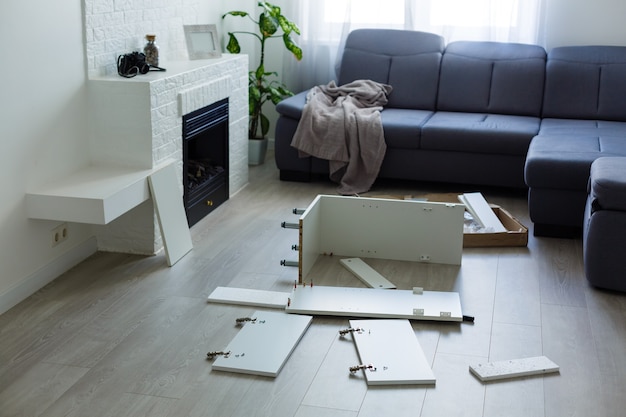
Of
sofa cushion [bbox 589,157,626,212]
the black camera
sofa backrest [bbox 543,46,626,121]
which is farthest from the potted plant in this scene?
sofa cushion [bbox 589,157,626,212]

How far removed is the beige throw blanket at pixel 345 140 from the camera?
5.34 meters

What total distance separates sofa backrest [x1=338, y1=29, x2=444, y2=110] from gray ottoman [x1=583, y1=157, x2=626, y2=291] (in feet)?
7.28

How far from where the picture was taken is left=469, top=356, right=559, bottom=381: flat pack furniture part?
9.75 feet

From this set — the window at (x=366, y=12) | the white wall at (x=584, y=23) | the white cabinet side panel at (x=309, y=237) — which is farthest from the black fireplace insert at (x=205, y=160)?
the white wall at (x=584, y=23)

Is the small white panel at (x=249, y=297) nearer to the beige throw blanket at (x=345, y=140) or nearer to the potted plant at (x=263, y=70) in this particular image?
the beige throw blanket at (x=345, y=140)

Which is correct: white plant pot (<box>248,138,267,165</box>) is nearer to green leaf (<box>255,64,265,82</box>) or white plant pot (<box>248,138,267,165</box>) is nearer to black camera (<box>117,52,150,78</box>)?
green leaf (<box>255,64,265,82</box>)

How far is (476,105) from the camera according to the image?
18.9ft

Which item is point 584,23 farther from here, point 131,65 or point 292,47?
point 131,65

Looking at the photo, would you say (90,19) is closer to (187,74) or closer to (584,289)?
(187,74)

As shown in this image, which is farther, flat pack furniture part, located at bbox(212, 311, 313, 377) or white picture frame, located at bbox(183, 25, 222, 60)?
white picture frame, located at bbox(183, 25, 222, 60)

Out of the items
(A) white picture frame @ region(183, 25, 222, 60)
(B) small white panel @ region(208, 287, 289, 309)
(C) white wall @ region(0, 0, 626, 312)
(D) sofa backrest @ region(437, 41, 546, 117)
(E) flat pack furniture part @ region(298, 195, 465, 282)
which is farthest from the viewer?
(D) sofa backrest @ region(437, 41, 546, 117)

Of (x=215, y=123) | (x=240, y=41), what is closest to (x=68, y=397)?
(x=215, y=123)

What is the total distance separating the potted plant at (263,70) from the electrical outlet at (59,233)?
2.28m

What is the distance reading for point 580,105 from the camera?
5586 mm
